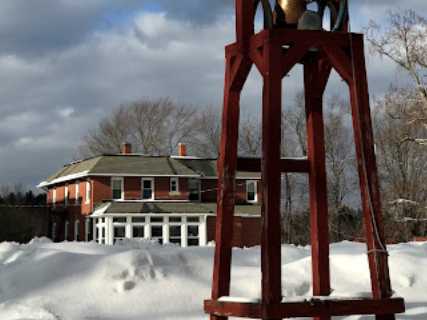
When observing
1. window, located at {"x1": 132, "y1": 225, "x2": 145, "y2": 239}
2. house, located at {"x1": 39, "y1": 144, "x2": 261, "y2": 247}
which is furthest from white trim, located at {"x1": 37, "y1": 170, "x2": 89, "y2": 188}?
window, located at {"x1": 132, "y1": 225, "x2": 145, "y2": 239}

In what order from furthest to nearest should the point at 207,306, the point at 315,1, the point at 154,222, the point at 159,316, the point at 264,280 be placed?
the point at 154,222
the point at 159,316
the point at 315,1
the point at 207,306
the point at 264,280

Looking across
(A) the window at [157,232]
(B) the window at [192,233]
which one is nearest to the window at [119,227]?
(A) the window at [157,232]

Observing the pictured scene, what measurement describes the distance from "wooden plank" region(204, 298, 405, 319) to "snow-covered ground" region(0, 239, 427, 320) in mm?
1852

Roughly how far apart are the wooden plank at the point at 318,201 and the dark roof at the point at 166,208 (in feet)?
102

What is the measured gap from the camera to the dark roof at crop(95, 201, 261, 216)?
123 feet

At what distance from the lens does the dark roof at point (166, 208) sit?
37625 millimetres

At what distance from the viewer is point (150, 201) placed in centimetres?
3984

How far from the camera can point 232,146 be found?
6246 mm

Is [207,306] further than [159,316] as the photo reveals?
No

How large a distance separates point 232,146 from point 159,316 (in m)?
2.53

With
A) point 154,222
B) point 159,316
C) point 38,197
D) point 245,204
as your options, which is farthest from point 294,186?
point 159,316

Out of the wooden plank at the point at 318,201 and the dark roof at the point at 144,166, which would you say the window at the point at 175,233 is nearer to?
the dark roof at the point at 144,166

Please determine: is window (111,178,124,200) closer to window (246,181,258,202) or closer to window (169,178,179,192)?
window (169,178,179,192)

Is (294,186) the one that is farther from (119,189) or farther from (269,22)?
(269,22)
